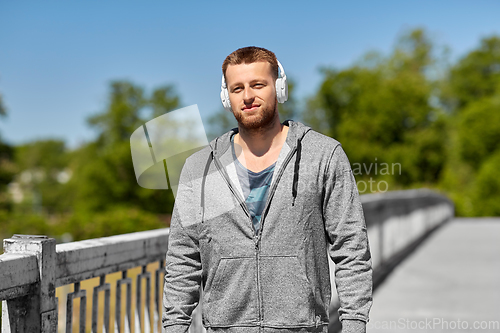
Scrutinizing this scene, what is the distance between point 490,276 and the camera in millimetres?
9500

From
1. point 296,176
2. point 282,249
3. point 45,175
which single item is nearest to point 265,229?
point 282,249

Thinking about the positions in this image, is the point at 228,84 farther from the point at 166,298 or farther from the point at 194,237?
the point at 166,298

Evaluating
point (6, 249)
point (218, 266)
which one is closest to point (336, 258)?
point (218, 266)

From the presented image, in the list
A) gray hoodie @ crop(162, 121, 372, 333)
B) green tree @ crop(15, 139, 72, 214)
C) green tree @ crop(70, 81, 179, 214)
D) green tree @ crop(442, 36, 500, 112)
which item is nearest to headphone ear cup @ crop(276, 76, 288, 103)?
gray hoodie @ crop(162, 121, 372, 333)

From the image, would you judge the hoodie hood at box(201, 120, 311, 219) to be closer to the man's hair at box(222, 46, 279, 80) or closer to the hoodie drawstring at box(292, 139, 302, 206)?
the hoodie drawstring at box(292, 139, 302, 206)

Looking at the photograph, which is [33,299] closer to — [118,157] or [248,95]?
[248,95]

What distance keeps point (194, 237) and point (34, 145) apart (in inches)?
4908

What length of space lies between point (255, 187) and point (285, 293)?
48cm

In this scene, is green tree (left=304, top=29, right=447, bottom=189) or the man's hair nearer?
the man's hair

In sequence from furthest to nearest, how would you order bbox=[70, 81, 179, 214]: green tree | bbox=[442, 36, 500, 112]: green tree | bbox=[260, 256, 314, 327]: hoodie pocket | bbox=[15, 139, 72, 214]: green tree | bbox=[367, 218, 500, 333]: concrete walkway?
bbox=[15, 139, 72, 214]: green tree < bbox=[442, 36, 500, 112]: green tree < bbox=[70, 81, 179, 214]: green tree < bbox=[367, 218, 500, 333]: concrete walkway < bbox=[260, 256, 314, 327]: hoodie pocket

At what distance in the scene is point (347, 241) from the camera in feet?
7.97

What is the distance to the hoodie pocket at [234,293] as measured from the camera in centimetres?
241

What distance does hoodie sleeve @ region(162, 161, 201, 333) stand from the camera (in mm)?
2533

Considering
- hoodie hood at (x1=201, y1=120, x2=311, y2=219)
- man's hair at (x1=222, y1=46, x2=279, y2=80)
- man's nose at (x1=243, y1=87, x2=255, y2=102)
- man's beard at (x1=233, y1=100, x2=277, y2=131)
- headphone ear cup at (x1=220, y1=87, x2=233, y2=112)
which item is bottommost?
hoodie hood at (x1=201, y1=120, x2=311, y2=219)
